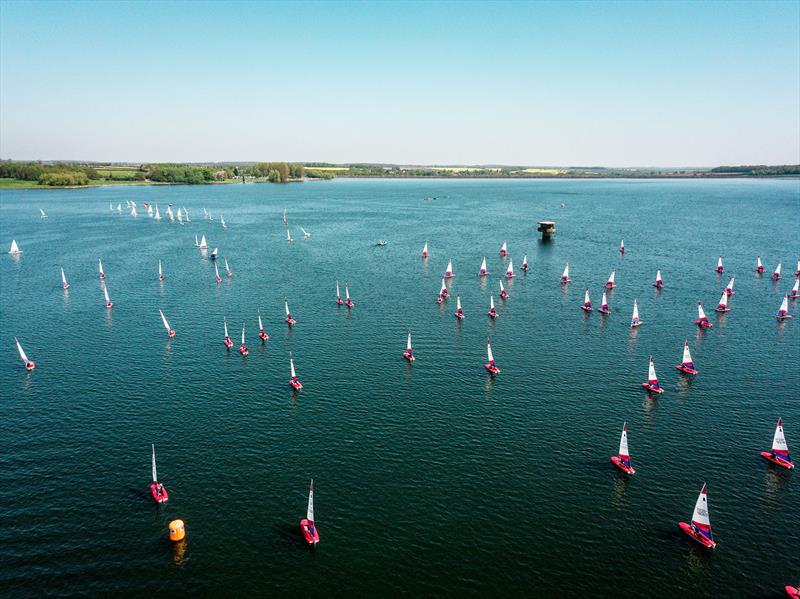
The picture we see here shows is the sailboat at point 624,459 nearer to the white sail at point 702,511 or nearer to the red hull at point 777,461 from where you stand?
the white sail at point 702,511

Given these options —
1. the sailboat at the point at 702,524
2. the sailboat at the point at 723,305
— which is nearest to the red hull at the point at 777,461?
the sailboat at the point at 702,524

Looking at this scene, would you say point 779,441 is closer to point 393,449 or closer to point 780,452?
point 780,452

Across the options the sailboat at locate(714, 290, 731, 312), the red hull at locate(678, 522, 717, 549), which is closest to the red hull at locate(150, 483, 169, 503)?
the red hull at locate(678, 522, 717, 549)

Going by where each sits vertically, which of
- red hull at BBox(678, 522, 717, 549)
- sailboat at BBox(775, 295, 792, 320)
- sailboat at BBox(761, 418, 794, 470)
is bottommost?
red hull at BBox(678, 522, 717, 549)

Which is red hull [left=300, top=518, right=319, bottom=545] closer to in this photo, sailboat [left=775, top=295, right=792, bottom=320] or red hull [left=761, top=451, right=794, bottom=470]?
red hull [left=761, top=451, right=794, bottom=470]

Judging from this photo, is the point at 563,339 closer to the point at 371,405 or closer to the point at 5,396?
the point at 371,405

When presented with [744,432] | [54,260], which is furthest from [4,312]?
[744,432]
